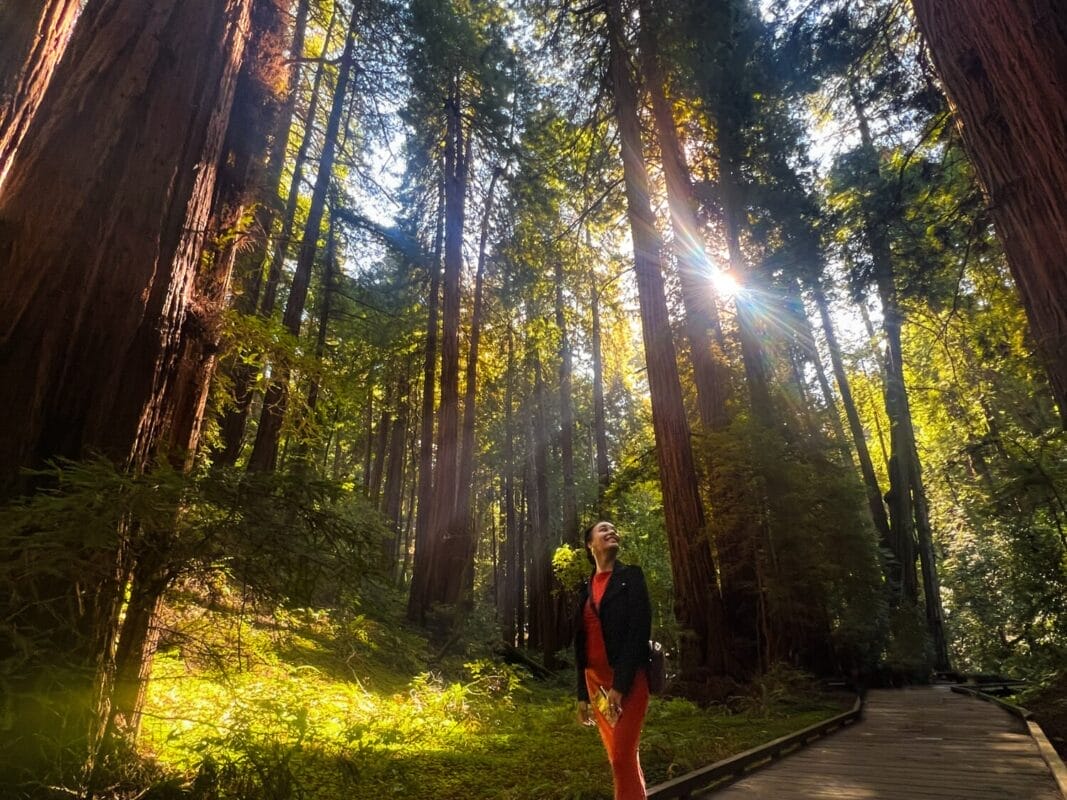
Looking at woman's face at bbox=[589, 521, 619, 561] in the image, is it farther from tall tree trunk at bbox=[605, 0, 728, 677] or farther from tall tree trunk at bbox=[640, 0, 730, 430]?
tall tree trunk at bbox=[640, 0, 730, 430]

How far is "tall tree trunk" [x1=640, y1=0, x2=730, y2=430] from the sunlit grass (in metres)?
5.44

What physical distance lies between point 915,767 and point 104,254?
674cm

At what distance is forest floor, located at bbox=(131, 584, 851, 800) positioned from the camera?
2557mm

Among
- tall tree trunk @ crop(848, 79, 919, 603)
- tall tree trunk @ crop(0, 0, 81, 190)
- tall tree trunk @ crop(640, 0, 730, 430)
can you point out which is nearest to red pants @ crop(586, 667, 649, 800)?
tall tree trunk @ crop(0, 0, 81, 190)

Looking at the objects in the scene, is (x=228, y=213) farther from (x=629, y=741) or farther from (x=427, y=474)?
(x=427, y=474)

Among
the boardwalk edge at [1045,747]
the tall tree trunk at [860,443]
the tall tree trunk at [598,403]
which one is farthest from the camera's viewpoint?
the tall tree trunk at [598,403]

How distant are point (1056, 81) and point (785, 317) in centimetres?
1323

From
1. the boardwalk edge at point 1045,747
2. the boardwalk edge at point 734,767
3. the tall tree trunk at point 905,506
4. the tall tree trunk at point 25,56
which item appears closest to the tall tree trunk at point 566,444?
the tall tree trunk at point 905,506

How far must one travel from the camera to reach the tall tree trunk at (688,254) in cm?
1079

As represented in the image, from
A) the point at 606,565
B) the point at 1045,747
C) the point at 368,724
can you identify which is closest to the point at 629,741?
the point at 606,565

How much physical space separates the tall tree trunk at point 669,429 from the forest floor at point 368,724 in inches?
38.6

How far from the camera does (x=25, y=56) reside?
2748 millimetres

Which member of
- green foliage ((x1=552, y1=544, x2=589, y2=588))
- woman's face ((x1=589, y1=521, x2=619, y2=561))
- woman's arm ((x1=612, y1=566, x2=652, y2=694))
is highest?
green foliage ((x1=552, y1=544, x2=589, y2=588))

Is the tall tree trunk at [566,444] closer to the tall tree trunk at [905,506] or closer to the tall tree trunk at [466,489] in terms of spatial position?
the tall tree trunk at [466,489]
